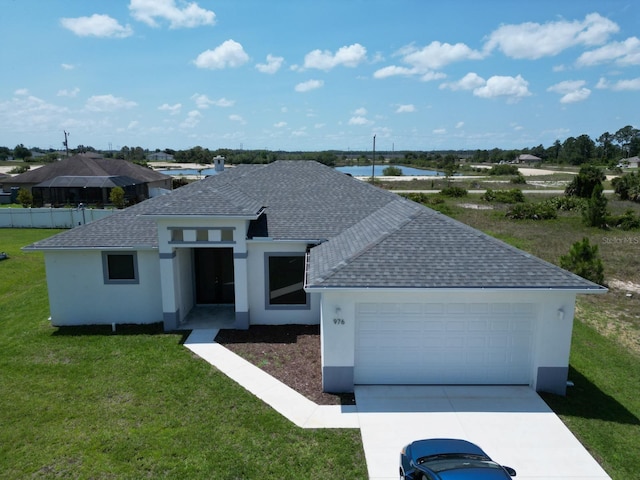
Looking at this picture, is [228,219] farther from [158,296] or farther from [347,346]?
[347,346]

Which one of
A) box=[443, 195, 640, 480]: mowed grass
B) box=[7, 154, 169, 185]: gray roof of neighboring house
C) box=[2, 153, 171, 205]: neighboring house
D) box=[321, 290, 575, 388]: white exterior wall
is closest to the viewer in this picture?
box=[443, 195, 640, 480]: mowed grass

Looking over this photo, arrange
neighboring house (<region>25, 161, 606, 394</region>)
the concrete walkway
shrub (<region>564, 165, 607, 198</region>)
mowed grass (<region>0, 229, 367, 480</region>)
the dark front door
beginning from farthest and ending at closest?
1. shrub (<region>564, 165, 607, 198</region>)
2. the dark front door
3. neighboring house (<region>25, 161, 606, 394</region>)
4. the concrete walkway
5. mowed grass (<region>0, 229, 367, 480</region>)

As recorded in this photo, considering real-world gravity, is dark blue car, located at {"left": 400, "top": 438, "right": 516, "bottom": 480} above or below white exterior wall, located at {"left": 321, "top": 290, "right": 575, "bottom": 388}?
below

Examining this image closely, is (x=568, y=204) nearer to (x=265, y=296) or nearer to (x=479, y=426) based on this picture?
(x=265, y=296)

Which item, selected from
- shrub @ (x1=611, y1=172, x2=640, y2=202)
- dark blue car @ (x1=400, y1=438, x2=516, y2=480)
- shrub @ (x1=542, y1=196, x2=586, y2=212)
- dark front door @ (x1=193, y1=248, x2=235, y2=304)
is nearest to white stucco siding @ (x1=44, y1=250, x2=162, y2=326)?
dark front door @ (x1=193, y1=248, x2=235, y2=304)

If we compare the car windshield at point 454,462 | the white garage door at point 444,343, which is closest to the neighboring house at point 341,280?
the white garage door at point 444,343

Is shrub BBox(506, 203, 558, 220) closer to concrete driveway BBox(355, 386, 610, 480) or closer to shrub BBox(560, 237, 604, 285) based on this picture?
shrub BBox(560, 237, 604, 285)
